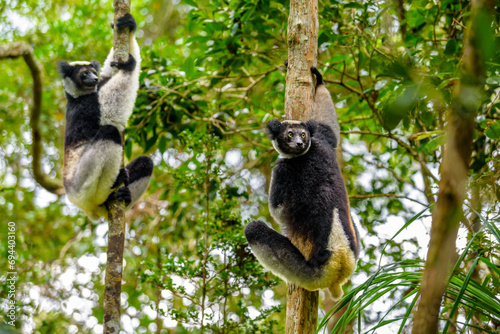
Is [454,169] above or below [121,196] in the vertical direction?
below

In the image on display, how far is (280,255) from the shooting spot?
3994 mm

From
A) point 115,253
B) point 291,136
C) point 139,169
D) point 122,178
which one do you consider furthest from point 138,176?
point 291,136

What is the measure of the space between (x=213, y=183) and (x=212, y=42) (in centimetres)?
198

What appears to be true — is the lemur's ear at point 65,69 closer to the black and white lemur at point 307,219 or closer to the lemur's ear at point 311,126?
the black and white lemur at point 307,219

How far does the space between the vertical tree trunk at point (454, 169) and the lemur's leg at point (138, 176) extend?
479 cm

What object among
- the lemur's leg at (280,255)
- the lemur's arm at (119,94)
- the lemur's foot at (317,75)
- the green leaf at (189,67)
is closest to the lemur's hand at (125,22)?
the lemur's arm at (119,94)

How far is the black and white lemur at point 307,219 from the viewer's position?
388cm

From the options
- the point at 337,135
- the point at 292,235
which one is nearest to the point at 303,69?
the point at 337,135

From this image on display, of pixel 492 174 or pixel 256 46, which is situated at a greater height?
pixel 256 46

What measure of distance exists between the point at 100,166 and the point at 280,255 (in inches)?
90.9

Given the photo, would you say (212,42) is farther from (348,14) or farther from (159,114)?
(348,14)

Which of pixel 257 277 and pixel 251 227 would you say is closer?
pixel 251 227

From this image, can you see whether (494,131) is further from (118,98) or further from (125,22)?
(118,98)

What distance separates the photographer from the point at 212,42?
5980mm
